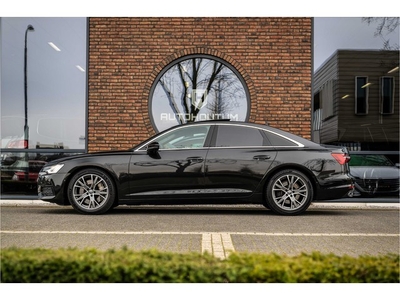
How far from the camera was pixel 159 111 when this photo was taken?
40.6 ft

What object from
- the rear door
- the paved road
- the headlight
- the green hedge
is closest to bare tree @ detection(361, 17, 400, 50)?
the paved road

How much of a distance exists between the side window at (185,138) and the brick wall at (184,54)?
9.52 ft

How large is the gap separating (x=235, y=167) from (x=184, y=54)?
405 cm

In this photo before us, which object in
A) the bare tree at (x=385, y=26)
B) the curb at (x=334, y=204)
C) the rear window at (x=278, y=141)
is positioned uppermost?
the bare tree at (x=385, y=26)

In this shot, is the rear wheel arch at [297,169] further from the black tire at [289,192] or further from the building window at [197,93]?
the building window at [197,93]

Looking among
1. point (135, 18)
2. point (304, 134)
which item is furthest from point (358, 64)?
point (135, 18)

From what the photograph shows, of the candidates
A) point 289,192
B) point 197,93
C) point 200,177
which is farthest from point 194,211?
point 197,93

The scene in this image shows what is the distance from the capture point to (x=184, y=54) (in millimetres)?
12305

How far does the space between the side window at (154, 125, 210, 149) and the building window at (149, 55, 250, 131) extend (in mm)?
2906

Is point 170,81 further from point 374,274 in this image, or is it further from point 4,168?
point 374,274

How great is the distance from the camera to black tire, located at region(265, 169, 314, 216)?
912 centimetres

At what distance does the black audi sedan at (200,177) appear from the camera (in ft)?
29.8

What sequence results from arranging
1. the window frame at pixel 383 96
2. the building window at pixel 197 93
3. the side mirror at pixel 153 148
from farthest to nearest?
the building window at pixel 197 93 → the window frame at pixel 383 96 → the side mirror at pixel 153 148

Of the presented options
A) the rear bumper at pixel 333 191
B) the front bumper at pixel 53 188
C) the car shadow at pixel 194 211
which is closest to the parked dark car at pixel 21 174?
the car shadow at pixel 194 211
